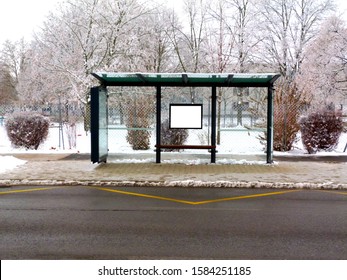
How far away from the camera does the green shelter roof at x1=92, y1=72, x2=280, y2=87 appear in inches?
484

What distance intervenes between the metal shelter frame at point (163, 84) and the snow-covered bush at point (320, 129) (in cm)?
386

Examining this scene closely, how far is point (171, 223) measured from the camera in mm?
6676

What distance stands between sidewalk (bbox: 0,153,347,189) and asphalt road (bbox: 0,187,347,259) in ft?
1.66

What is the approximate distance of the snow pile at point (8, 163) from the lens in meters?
12.3

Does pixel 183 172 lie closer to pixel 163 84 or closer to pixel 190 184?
pixel 190 184

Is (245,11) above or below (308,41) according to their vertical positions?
above

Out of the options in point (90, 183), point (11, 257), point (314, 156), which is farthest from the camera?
point (314, 156)

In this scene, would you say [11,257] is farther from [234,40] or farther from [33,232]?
[234,40]

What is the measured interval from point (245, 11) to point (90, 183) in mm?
27199

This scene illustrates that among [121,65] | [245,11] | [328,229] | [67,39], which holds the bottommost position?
[328,229]

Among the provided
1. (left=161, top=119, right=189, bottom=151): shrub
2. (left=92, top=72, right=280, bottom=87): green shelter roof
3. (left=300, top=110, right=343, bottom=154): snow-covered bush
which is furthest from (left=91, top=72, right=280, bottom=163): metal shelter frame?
(left=300, top=110, right=343, bottom=154): snow-covered bush

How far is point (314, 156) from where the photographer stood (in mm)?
15703

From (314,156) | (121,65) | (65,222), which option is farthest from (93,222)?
(121,65)

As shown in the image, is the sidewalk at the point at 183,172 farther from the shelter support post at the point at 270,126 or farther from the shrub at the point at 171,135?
the shrub at the point at 171,135
